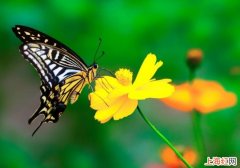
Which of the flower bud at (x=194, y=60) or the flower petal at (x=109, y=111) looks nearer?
the flower petal at (x=109, y=111)

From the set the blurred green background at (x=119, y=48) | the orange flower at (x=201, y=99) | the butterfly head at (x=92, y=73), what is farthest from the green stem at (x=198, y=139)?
the blurred green background at (x=119, y=48)

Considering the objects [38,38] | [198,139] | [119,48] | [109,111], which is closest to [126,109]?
[109,111]

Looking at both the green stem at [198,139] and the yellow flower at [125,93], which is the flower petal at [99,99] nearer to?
the yellow flower at [125,93]

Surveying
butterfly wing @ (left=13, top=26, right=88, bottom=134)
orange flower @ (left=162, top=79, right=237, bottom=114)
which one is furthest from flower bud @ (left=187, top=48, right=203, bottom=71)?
butterfly wing @ (left=13, top=26, right=88, bottom=134)

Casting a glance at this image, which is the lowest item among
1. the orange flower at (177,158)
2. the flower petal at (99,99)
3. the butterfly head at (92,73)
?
the orange flower at (177,158)

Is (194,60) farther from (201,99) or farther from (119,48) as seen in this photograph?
(119,48)

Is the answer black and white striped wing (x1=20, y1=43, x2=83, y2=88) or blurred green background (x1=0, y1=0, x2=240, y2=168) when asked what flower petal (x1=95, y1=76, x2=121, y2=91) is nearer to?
black and white striped wing (x1=20, y1=43, x2=83, y2=88)

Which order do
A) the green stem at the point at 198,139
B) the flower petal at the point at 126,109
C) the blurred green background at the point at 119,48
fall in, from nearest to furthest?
the flower petal at the point at 126,109 < the green stem at the point at 198,139 < the blurred green background at the point at 119,48
